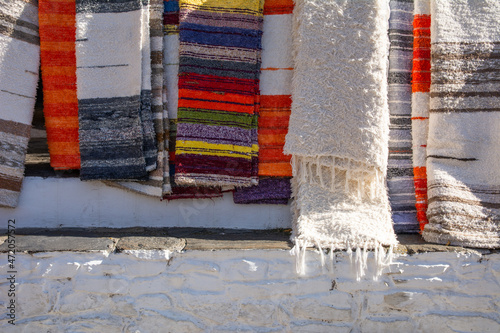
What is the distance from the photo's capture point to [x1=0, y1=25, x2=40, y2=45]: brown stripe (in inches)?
95.3

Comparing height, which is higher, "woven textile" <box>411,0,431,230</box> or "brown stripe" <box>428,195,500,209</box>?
"woven textile" <box>411,0,431,230</box>

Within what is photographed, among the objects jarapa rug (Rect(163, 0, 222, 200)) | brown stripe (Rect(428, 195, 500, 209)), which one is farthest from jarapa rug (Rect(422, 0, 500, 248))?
jarapa rug (Rect(163, 0, 222, 200))

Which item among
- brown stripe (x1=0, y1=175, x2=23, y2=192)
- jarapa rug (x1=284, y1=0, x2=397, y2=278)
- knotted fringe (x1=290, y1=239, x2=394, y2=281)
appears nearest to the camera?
knotted fringe (x1=290, y1=239, x2=394, y2=281)

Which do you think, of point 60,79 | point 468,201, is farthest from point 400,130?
point 60,79

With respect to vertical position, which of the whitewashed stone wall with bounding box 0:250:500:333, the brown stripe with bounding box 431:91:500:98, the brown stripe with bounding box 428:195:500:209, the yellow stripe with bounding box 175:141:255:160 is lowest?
the whitewashed stone wall with bounding box 0:250:500:333

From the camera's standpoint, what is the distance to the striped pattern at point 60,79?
2.48 metres

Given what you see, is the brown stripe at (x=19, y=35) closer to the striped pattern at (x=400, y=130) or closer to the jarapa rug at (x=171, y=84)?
the jarapa rug at (x=171, y=84)

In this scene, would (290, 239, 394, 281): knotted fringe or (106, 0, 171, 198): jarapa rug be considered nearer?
(290, 239, 394, 281): knotted fringe

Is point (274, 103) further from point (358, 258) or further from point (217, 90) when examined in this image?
point (358, 258)

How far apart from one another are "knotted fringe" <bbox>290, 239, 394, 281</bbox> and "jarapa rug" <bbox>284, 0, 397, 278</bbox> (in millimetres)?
125

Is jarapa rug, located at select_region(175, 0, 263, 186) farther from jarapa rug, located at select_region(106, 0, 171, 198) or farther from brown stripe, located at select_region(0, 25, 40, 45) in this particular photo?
brown stripe, located at select_region(0, 25, 40, 45)

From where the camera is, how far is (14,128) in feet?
8.14

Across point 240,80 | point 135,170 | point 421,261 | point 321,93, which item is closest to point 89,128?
point 135,170

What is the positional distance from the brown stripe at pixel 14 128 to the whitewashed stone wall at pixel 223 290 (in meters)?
0.72
